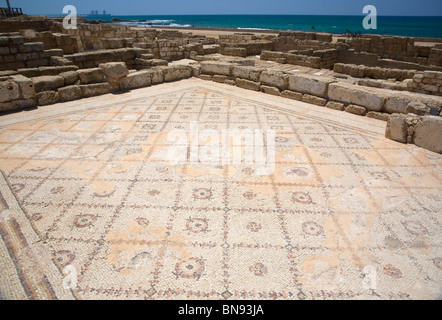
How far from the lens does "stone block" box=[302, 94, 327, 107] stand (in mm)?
6449

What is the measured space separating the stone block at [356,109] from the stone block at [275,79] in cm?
172

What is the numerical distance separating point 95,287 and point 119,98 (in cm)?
556

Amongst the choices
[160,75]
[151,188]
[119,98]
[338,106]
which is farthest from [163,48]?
[151,188]

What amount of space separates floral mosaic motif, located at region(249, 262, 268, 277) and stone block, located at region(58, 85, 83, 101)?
636 centimetres

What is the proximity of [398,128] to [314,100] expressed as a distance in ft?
7.34

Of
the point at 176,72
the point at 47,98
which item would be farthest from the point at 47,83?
the point at 176,72

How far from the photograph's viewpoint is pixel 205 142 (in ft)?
15.2

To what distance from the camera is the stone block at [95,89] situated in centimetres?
698

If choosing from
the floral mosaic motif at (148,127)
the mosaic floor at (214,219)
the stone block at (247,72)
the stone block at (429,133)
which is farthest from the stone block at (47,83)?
the stone block at (429,133)

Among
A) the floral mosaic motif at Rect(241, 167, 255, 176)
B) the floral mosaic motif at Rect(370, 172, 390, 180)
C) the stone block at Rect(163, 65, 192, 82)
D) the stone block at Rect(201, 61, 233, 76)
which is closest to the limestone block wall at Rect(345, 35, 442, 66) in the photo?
the stone block at Rect(201, 61, 233, 76)

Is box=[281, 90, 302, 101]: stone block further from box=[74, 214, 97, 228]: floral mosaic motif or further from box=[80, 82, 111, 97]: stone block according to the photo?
box=[74, 214, 97, 228]: floral mosaic motif

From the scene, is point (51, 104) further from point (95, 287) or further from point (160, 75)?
point (95, 287)

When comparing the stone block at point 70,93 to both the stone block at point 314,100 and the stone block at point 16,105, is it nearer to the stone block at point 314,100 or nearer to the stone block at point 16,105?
the stone block at point 16,105

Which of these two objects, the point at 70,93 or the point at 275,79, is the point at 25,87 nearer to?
the point at 70,93
